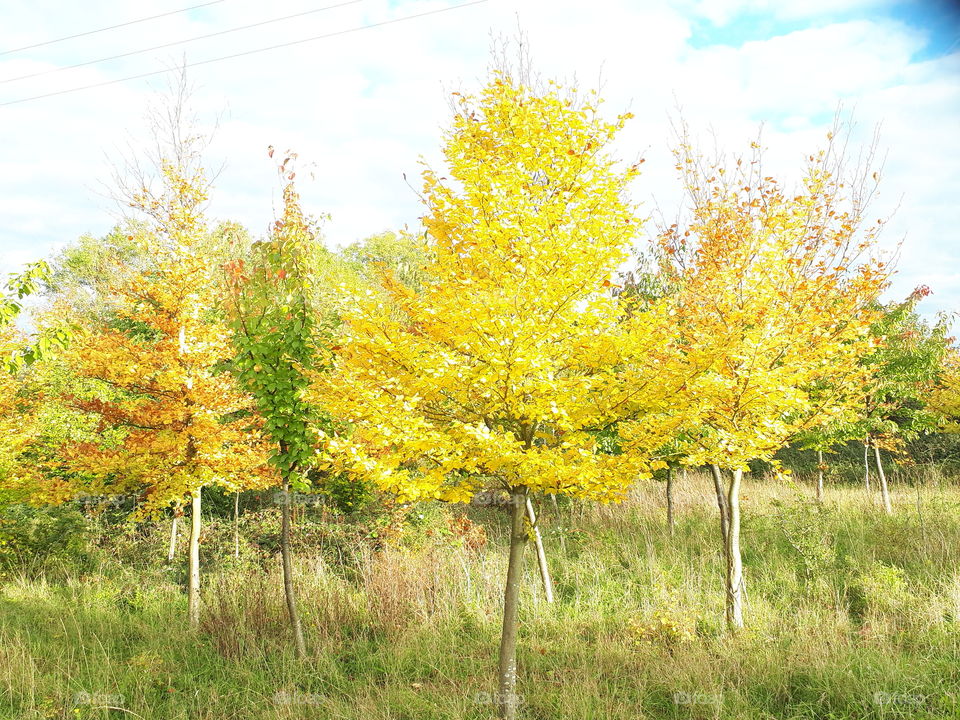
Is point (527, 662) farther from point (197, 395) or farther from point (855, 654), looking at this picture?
point (197, 395)

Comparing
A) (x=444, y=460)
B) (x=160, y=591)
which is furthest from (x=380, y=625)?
(x=160, y=591)

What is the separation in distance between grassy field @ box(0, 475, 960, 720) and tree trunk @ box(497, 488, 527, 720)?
34 cm

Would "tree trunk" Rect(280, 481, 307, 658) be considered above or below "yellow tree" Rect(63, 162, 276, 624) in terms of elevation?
below

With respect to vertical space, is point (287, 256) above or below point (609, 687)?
above

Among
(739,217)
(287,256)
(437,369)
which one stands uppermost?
(739,217)

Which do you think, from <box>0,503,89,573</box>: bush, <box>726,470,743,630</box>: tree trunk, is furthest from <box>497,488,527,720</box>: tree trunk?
<box>0,503,89,573</box>: bush

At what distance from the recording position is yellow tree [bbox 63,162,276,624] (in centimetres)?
832

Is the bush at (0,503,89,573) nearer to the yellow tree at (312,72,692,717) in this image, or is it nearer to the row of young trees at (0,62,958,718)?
the row of young trees at (0,62,958,718)

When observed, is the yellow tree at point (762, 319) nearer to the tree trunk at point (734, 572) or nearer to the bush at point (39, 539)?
the tree trunk at point (734, 572)

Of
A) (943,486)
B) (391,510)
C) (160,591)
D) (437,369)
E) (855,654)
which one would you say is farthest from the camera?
(943,486)

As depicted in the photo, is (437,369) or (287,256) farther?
(287,256)

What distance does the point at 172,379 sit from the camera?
27.2 feet

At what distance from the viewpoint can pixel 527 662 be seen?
670 cm

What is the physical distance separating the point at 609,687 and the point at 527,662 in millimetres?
1006
